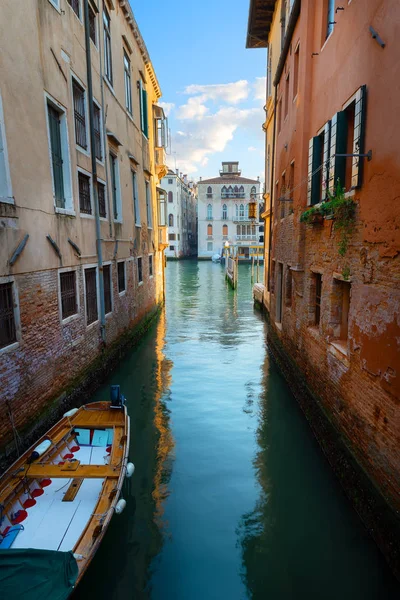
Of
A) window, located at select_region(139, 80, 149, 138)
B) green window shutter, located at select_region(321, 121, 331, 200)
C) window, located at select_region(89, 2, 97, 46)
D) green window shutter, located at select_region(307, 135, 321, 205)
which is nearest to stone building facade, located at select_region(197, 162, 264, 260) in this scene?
window, located at select_region(139, 80, 149, 138)

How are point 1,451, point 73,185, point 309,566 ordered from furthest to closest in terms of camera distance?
point 73,185 → point 1,451 → point 309,566

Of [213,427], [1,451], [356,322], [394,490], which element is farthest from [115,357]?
[394,490]

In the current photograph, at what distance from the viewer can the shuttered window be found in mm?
7434

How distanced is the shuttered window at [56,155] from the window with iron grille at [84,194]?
0.95m

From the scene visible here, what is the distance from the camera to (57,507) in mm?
4590

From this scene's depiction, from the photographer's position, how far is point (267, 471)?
6188mm

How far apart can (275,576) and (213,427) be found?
3505 millimetres

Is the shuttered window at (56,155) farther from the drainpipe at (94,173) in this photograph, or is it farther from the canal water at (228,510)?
the canal water at (228,510)

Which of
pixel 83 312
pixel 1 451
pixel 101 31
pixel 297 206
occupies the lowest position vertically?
pixel 1 451

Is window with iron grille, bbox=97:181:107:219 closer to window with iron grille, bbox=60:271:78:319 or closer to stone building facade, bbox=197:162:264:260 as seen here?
window with iron grille, bbox=60:271:78:319

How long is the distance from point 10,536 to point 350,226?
18.8 feet

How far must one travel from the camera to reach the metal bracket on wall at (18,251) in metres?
5.60

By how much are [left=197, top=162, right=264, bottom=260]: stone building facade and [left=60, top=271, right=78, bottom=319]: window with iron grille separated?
44.8 metres

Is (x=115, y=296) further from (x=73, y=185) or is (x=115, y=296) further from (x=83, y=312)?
(x=73, y=185)
